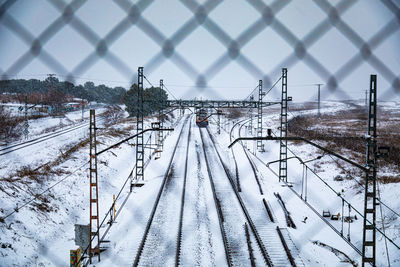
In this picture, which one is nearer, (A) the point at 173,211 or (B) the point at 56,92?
(B) the point at 56,92

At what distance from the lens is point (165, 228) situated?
44.1ft

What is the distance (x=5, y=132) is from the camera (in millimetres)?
25953

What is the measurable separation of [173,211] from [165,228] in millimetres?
2028

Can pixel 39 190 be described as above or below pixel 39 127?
below

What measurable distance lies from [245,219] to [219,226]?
1.72 metres

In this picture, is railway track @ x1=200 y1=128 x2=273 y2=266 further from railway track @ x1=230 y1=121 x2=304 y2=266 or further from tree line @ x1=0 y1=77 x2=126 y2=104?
tree line @ x1=0 y1=77 x2=126 y2=104

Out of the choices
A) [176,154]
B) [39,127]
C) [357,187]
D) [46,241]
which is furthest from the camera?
[39,127]

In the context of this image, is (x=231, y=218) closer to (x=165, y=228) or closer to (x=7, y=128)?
(x=165, y=228)

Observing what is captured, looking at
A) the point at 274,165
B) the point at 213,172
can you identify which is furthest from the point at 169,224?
the point at 274,165

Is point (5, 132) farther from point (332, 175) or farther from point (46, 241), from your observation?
point (332, 175)

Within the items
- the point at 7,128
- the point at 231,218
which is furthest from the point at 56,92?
the point at 7,128

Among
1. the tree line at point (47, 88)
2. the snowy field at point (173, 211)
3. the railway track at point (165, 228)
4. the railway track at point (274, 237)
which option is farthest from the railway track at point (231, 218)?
the tree line at point (47, 88)

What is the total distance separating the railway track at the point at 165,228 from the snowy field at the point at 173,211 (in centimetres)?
7

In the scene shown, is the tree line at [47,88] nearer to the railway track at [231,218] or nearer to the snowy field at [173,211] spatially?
the snowy field at [173,211]
